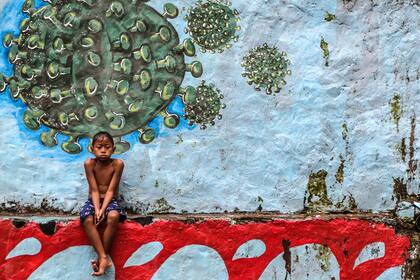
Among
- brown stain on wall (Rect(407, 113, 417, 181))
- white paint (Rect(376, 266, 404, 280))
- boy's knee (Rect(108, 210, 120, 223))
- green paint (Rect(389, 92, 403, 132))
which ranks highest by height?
green paint (Rect(389, 92, 403, 132))

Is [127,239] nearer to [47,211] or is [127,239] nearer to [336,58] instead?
[47,211]

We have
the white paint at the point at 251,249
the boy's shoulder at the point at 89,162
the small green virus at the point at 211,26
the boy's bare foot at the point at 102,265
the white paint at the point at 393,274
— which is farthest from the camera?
the small green virus at the point at 211,26

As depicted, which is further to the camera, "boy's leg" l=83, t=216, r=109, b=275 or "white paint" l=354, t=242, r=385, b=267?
"white paint" l=354, t=242, r=385, b=267

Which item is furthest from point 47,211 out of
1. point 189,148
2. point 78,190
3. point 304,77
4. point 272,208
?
point 304,77

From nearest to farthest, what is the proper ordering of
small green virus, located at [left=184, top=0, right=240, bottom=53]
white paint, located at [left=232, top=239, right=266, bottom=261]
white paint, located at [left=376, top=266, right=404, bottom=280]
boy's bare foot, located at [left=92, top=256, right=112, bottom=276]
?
boy's bare foot, located at [left=92, top=256, right=112, bottom=276] < white paint, located at [left=232, top=239, right=266, bottom=261] < white paint, located at [left=376, top=266, right=404, bottom=280] < small green virus, located at [left=184, top=0, right=240, bottom=53]

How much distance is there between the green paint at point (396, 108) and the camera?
4.59m

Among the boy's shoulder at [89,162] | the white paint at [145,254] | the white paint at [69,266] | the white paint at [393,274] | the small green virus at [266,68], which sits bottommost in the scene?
the white paint at [69,266]

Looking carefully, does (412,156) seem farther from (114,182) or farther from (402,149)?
(114,182)

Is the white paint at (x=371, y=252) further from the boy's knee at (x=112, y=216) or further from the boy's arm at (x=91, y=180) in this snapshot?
the boy's arm at (x=91, y=180)

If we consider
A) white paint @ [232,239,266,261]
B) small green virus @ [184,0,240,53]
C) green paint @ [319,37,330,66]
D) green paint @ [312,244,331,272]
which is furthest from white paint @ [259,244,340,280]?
small green virus @ [184,0,240,53]

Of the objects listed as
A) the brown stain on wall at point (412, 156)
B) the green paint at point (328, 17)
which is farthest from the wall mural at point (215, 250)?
the green paint at point (328, 17)

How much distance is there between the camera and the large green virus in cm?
443

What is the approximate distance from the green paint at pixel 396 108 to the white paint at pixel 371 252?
0.83 m

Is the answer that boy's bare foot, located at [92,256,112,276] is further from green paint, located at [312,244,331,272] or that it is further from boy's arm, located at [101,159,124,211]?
green paint, located at [312,244,331,272]
